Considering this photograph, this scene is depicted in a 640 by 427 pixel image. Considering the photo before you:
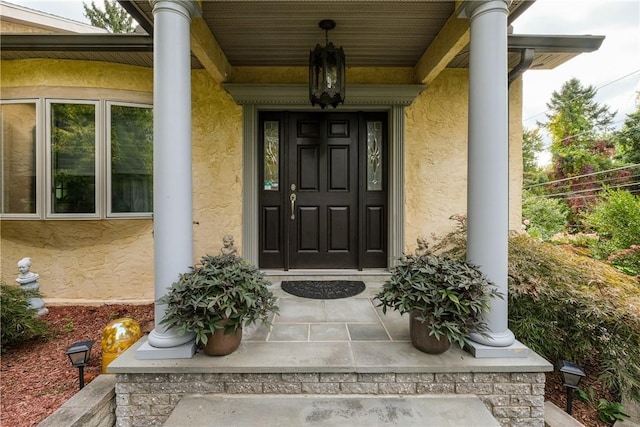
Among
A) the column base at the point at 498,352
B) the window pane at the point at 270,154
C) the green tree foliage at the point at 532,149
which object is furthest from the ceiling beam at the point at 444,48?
the green tree foliage at the point at 532,149

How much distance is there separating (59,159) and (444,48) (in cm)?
422

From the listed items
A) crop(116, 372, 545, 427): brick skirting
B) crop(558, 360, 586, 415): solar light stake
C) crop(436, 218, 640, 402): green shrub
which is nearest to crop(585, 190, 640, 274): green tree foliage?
crop(436, 218, 640, 402): green shrub

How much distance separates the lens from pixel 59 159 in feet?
10.8

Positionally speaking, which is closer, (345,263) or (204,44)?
(204,44)

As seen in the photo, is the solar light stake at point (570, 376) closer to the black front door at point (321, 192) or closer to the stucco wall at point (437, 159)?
the stucco wall at point (437, 159)

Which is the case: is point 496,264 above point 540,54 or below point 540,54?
below

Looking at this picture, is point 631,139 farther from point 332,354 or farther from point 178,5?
point 178,5

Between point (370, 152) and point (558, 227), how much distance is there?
7.86m

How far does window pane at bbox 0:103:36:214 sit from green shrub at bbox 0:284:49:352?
1144 mm

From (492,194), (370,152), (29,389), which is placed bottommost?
(29,389)

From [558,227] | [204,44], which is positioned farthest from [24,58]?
[558,227]

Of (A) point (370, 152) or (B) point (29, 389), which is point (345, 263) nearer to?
(A) point (370, 152)

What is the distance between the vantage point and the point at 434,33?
9.28 ft

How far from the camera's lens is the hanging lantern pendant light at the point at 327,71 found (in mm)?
2607
